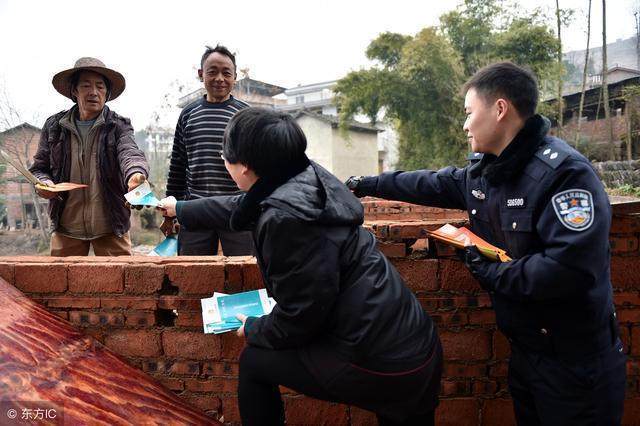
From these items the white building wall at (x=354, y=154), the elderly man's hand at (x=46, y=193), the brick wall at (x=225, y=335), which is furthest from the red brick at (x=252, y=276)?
the white building wall at (x=354, y=154)

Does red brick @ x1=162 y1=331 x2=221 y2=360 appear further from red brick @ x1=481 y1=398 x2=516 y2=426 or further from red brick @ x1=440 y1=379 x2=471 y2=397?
red brick @ x1=481 y1=398 x2=516 y2=426

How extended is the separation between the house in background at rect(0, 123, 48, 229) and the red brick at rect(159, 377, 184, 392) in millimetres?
16172

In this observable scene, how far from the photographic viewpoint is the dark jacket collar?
151cm

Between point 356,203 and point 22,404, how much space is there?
1451mm

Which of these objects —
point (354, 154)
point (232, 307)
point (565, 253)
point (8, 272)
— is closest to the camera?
point (565, 253)

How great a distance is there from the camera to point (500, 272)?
1462mm

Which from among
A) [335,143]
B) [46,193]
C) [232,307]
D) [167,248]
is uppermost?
[335,143]

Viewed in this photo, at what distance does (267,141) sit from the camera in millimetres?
1458

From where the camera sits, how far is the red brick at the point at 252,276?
2129 millimetres

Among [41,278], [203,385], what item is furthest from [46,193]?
[203,385]

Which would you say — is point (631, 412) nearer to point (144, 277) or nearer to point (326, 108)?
point (144, 277)

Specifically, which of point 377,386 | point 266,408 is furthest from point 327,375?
point 266,408

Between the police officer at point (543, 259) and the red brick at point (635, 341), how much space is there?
0.66 m

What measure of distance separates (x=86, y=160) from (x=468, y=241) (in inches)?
106
